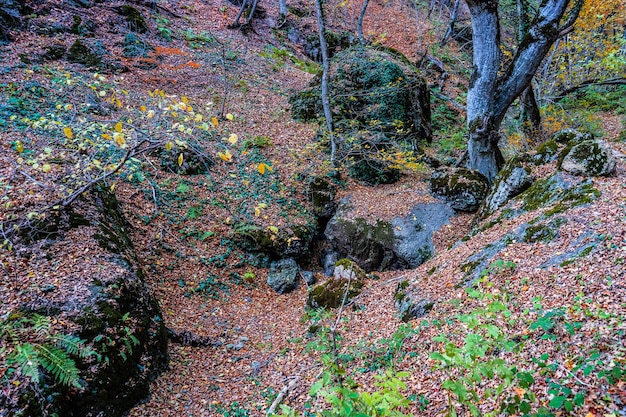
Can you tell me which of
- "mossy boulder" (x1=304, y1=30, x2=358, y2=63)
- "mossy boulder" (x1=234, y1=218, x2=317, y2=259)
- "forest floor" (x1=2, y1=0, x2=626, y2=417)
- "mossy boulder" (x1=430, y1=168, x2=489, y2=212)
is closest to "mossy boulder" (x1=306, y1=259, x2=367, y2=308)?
"forest floor" (x1=2, y1=0, x2=626, y2=417)

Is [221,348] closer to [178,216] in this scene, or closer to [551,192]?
[178,216]

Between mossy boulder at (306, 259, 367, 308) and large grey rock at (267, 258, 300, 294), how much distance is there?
38.2 inches

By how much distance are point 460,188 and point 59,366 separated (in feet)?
26.1

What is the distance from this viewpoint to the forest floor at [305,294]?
8.78 ft

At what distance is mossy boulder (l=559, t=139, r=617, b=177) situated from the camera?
4777 millimetres

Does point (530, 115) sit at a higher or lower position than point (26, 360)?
higher

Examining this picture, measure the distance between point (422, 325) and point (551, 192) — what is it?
126 inches

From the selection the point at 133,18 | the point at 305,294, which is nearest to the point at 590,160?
the point at 305,294

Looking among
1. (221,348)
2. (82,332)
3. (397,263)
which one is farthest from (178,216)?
(397,263)

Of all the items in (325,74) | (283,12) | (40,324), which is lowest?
(40,324)

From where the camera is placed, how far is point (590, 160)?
4.99 meters

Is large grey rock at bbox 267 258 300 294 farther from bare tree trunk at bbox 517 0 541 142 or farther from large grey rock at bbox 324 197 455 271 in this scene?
bare tree trunk at bbox 517 0 541 142

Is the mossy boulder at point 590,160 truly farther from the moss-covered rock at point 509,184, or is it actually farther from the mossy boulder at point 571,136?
the moss-covered rock at point 509,184

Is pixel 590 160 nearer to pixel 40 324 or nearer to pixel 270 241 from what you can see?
pixel 270 241
